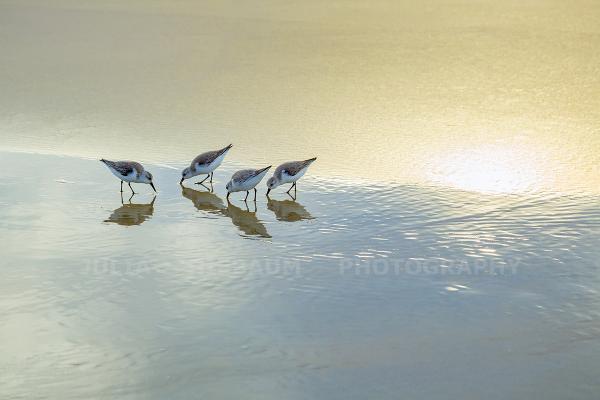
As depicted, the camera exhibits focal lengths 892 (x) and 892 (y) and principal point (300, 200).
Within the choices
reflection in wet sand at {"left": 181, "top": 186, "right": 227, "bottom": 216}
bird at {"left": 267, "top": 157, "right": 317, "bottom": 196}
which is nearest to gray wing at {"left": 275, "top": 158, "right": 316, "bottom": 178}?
bird at {"left": 267, "top": 157, "right": 317, "bottom": 196}

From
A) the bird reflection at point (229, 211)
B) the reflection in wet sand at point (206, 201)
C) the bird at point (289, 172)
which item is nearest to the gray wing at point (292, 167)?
the bird at point (289, 172)

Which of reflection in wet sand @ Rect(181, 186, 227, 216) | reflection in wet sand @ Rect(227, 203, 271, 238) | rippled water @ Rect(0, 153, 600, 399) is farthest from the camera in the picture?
reflection in wet sand @ Rect(181, 186, 227, 216)

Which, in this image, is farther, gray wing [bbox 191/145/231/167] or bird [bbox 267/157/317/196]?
gray wing [bbox 191/145/231/167]

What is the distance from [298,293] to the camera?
5648mm

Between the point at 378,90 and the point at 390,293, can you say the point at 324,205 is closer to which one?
the point at 390,293

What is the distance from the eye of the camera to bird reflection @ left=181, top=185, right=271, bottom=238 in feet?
23.1

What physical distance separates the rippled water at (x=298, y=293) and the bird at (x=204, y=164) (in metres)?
0.16

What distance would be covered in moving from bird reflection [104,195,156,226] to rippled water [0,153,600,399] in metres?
0.03

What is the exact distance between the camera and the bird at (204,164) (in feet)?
26.5

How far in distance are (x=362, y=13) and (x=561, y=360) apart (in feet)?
31.9

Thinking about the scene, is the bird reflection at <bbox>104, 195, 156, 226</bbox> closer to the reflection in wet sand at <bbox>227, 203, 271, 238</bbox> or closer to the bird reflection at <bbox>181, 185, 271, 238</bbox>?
the bird reflection at <bbox>181, 185, 271, 238</bbox>

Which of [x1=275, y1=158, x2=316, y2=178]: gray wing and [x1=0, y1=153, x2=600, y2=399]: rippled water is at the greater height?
[x1=275, y1=158, x2=316, y2=178]: gray wing

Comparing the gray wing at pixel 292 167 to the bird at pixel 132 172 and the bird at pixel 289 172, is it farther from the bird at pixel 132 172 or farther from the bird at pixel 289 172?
the bird at pixel 132 172

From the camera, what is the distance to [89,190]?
7.85 metres
